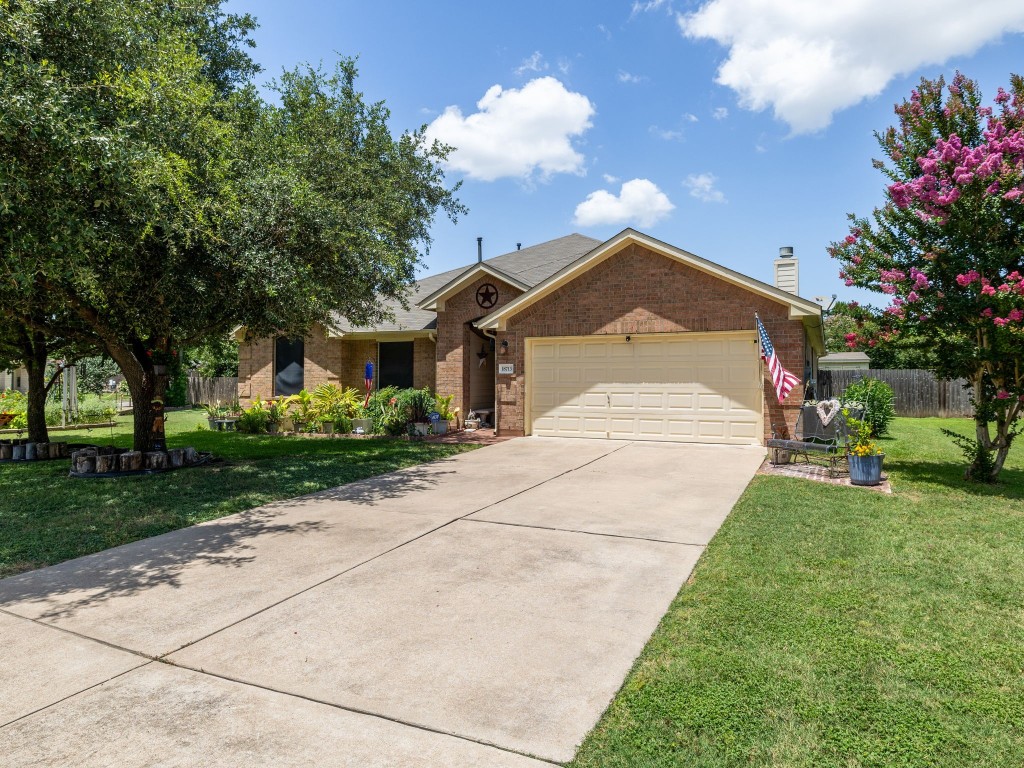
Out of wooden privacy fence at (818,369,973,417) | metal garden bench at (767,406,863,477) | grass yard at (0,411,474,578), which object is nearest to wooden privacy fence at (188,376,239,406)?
grass yard at (0,411,474,578)

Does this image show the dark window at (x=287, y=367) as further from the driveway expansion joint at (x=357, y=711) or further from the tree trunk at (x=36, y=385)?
the driveway expansion joint at (x=357, y=711)

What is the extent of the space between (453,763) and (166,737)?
1337 mm

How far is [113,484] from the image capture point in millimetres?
9000

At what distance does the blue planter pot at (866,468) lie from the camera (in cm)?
853

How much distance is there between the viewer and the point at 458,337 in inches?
666

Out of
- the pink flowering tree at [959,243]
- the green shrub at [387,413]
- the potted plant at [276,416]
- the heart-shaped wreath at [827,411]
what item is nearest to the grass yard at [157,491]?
the green shrub at [387,413]

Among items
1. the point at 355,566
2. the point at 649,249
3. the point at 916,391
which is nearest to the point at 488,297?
the point at 649,249

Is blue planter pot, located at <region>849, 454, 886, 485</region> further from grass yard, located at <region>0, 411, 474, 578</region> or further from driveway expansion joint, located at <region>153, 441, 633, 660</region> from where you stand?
grass yard, located at <region>0, 411, 474, 578</region>

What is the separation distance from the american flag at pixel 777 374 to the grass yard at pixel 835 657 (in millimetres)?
5430

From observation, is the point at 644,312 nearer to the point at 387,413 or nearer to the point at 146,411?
the point at 387,413

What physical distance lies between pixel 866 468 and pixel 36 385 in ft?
51.4

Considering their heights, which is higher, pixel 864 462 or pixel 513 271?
pixel 513 271

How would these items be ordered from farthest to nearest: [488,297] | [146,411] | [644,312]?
[488,297]
[644,312]
[146,411]

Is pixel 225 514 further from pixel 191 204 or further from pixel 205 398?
pixel 205 398
